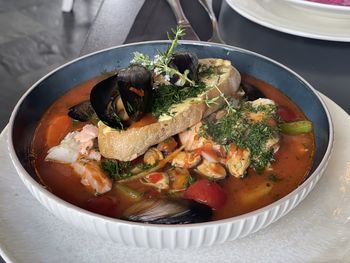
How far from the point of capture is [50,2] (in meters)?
3.58

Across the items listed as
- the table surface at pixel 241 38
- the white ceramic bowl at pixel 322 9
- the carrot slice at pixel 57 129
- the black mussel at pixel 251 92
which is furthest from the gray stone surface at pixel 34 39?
the white ceramic bowl at pixel 322 9

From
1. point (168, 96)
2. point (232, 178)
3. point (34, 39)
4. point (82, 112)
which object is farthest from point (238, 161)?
point (34, 39)

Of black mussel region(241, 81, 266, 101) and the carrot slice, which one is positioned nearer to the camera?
the carrot slice

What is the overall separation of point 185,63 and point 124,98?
23cm

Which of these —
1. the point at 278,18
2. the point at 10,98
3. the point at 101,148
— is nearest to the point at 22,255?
the point at 101,148

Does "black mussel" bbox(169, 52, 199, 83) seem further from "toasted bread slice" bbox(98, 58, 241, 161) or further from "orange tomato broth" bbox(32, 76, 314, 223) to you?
"orange tomato broth" bbox(32, 76, 314, 223)

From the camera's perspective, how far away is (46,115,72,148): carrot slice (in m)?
1.31

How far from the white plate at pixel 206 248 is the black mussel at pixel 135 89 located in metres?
0.32

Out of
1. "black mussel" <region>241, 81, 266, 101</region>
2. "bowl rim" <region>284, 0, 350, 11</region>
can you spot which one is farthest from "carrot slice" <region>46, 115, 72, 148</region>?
"bowl rim" <region>284, 0, 350, 11</region>

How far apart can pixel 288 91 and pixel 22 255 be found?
0.92 meters

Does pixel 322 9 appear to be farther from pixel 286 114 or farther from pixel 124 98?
pixel 124 98

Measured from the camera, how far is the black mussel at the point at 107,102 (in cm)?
117

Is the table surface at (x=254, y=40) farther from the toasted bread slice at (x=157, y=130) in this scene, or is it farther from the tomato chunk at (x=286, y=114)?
the toasted bread slice at (x=157, y=130)

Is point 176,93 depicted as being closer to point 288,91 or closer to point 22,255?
point 288,91
